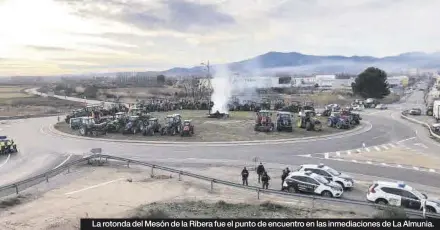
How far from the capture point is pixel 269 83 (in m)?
155

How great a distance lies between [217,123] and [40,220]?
1595 inches

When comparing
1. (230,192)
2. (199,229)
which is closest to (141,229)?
(199,229)

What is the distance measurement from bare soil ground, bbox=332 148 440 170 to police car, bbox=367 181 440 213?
13359 mm

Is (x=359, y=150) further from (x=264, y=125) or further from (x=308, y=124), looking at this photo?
(x=264, y=125)

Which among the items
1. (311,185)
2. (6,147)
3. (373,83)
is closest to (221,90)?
(6,147)

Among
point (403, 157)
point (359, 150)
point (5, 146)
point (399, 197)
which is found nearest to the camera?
point (399, 197)

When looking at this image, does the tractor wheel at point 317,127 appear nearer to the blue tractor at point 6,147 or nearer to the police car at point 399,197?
the police car at point 399,197

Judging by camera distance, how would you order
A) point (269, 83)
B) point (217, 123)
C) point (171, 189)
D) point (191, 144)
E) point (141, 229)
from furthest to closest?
point (269, 83), point (217, 123), point (191, 144), point (171, 189), point (141, 229)

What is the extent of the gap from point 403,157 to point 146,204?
26.1 metres

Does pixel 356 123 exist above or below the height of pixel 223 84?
below

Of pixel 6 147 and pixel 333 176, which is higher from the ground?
pixel 333 176

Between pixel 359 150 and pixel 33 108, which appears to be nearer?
pixel 359 150

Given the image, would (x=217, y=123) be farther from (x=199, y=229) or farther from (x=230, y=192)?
(x=199, y=229)

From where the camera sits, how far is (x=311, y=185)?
83.5 ft
